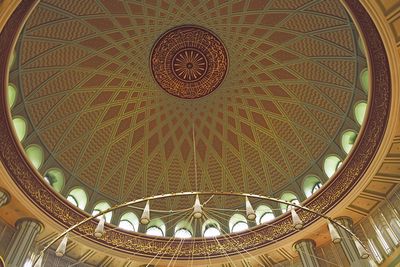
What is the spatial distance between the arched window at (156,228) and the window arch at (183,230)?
1.55ft

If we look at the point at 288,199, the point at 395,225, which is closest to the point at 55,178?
the point at 288,199

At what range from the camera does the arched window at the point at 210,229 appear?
14.0 meters

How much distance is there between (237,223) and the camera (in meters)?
14.3

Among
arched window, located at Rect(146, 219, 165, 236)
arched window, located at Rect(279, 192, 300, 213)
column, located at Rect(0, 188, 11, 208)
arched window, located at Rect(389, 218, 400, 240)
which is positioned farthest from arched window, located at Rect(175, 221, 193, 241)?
arched window, located at Rect(389, 218, 400, 240)

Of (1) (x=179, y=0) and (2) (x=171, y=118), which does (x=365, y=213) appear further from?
(1) (x=179, y=0)

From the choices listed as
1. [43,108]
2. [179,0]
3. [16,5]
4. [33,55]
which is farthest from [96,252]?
[179,0]

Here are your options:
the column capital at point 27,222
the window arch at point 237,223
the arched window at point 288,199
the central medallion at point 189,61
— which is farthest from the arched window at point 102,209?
the arched window at point 288,199

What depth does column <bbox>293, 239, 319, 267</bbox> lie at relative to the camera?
38.7ft

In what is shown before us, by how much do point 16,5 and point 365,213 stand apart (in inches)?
397

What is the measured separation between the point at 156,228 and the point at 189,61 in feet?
18.8

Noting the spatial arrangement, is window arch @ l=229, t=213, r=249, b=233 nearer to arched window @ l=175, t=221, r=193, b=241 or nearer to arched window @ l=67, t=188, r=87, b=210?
arched window @ l=175, t=221, r=193, b=241

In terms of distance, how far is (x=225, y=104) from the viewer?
49.8 feet

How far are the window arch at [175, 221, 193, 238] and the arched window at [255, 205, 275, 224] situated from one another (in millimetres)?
2263

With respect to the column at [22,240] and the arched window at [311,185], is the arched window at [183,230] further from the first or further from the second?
the column at [22,240]
